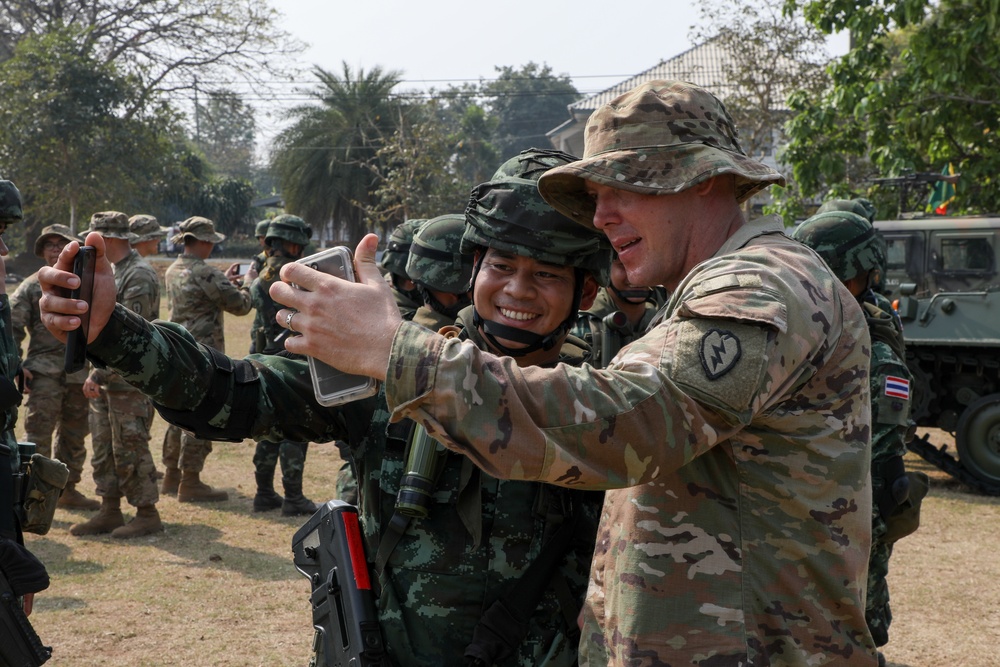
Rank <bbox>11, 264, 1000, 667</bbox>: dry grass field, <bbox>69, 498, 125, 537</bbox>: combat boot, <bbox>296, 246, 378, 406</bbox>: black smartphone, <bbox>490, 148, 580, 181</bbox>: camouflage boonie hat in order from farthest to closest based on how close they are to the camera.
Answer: <bbox>69, 498, 125, 537</bbox>: combat boot < <bbox>11, 264, 1000, 667</bbox>: dry grass field < <bbox>490, 148, 580, 181</bbox>: camouflage boonie hat < <bbox>296, 246, 378, 406</bbox>: black smartphone

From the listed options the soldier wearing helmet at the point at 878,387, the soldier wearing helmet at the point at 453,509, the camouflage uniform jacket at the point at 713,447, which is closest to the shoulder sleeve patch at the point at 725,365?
the camouflage uniform jacket at the point at 713,447

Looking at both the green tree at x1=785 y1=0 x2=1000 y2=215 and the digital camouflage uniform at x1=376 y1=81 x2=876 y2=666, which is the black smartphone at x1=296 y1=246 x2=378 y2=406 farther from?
the green tree at x1=785 y1=0 x2=1000 y2=215

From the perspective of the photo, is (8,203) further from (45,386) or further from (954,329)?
(954,329)

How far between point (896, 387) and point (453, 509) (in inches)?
105

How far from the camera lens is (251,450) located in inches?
424

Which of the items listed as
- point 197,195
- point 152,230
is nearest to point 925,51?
point 152,230

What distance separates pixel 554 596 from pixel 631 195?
3.14 feet

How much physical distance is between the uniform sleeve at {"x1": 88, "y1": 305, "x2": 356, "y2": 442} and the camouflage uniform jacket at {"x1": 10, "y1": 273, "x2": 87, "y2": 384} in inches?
236

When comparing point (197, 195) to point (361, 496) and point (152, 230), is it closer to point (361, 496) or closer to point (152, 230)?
point (152, 230)

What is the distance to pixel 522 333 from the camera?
2.44 m

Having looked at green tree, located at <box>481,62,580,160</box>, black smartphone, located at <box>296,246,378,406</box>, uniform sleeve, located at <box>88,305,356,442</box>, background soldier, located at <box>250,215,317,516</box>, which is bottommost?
background soldier, located at <box>250,215,317,516</box>

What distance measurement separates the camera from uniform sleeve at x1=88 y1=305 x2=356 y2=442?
81.0 inches

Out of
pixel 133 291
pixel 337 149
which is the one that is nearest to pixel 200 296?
pixel 133 291

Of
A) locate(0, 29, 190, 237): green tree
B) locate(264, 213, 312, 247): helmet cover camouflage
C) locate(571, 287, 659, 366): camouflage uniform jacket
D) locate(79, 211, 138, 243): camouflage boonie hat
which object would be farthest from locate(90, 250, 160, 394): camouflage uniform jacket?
locate(0, 29, 190, 237): green tree
